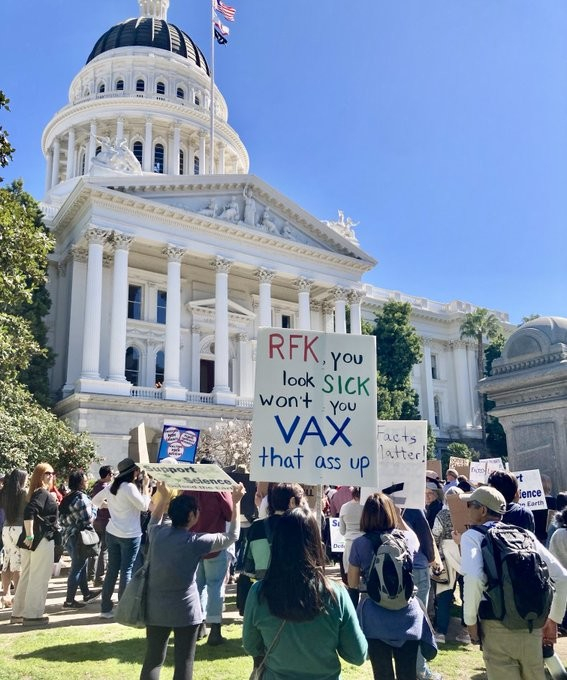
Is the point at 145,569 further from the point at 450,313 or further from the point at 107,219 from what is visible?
the point at 450,313

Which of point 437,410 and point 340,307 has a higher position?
point 340,307

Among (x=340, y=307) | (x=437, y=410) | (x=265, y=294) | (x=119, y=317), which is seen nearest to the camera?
(x=119, y=317)

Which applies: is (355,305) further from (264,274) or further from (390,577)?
(390,577)

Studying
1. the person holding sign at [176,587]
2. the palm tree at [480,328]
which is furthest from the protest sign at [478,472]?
the palm tree at [480,328]

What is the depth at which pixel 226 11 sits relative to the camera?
39.8m

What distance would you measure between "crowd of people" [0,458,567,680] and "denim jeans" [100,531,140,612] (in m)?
0.27

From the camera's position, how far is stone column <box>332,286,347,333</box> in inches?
1502

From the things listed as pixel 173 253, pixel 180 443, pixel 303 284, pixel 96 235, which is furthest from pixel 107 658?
pixel 303 284

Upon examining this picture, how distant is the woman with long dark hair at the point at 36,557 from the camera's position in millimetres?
8031

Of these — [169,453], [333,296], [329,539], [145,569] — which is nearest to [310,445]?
[145,569]

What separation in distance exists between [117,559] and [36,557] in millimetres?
1065

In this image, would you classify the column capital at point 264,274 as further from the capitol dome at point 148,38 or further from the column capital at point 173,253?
the capitol dome at point 148,38

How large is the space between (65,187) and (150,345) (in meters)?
22.5

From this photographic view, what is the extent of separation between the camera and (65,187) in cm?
5156
